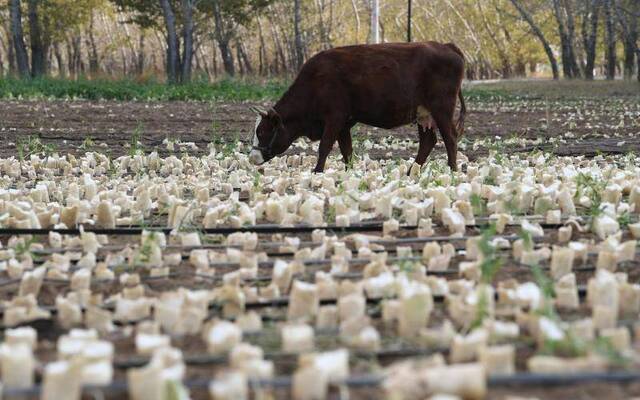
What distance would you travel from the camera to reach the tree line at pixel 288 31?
100.0ft

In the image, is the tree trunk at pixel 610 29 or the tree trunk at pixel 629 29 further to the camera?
the tree trunk at pixel 610 29

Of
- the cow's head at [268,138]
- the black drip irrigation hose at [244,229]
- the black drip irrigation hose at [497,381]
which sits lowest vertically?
the black drip irrigation hose at [497,381]

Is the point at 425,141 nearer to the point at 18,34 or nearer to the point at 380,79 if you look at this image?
the point at 380,79

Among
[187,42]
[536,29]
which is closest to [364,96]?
[187,42]

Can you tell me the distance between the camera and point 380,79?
6652 mm

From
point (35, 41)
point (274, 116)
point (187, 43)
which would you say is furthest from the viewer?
point (35, 41)

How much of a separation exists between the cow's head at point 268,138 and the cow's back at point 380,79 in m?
0.34

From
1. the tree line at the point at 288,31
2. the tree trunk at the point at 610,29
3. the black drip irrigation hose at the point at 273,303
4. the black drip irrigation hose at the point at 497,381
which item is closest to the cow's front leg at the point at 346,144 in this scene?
the black drip irrigation hose at the point at 273,303

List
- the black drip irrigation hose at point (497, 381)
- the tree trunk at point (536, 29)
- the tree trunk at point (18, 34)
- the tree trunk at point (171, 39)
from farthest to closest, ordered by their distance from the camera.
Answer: the tree trunk at point (536, 29), the tree trunk at point (18, 34), the tree trunk at point (171, 39), the black drip irrigation hose at point (497, 381)

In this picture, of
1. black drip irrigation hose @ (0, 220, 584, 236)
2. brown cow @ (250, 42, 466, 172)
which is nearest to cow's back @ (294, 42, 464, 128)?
brown cow @ (250, 42, 466, 172)

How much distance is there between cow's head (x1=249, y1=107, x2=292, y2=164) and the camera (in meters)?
6.98

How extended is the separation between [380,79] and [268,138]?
990mm

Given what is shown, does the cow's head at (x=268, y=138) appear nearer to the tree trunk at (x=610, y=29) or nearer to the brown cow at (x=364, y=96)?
the brown cow at (x=364, y=96)

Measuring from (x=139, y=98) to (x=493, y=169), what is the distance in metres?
14.6
